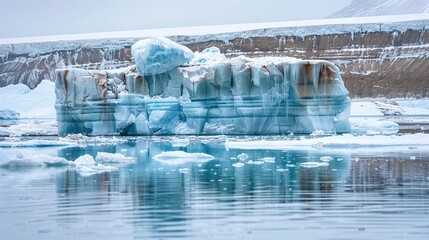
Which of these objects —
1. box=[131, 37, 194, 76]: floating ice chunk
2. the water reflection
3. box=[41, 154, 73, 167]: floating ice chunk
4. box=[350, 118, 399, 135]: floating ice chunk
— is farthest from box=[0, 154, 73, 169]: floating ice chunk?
box=[350, 118, 399, 135]: floating ice chunk

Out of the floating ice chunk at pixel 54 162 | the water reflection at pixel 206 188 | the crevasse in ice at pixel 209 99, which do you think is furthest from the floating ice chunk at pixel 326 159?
the crevasse in ice at pixel 209 99

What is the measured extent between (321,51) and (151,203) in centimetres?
4281

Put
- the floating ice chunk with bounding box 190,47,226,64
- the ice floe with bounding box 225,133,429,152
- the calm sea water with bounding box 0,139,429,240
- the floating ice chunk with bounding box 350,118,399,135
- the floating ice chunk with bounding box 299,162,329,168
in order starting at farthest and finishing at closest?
the floating ice chunk with bounding box 350,118,399,135, the floating ice chunk with bounding box 190,47,226,64, the ice floe with bounding box 225,133,429,152, the floating ice chunk with bounding box 299,162,329,168, the calm sea water with bounding box 0,139,429,240

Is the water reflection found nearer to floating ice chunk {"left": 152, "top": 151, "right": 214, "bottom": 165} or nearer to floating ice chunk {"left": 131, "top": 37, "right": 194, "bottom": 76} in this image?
floating ice chunk {"left": 152, "top": 151, "right": 214, "bottom": 165}

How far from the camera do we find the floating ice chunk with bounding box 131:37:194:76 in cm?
2055

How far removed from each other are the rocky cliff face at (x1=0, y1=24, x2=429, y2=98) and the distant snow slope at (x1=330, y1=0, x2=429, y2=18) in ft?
52.9

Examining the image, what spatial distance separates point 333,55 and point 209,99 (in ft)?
101

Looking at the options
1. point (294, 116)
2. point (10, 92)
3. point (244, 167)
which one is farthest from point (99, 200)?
point (10, 92)

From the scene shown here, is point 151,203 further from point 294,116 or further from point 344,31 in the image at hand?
point 344,31

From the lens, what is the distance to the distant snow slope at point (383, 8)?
6981 cm

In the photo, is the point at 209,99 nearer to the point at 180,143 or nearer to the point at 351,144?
the point at 180,143

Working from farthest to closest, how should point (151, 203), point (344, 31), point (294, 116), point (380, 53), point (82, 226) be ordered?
1. point (380, 53)
2. point (344, 31)
3. point (294, 116)
4. point (151, 203)
5. point (82, 226)

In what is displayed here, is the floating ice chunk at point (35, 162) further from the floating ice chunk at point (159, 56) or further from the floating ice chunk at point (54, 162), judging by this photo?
the floating ice chunk at point (159, 56)

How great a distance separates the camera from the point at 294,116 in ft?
66.2
